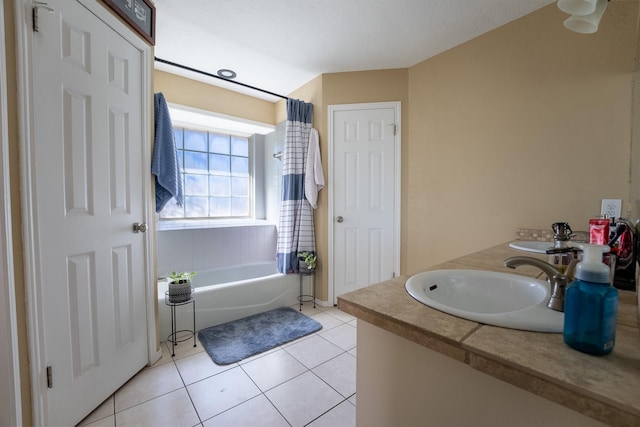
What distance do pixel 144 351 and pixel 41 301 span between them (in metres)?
0.75

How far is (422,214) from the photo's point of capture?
2354 millimetres

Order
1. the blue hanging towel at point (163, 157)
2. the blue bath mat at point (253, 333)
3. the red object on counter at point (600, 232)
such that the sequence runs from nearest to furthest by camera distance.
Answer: the red object on counter at point (600, 232)
the blue hanging towel at point (163, 157)
the blue bath mat at point (253, 333)

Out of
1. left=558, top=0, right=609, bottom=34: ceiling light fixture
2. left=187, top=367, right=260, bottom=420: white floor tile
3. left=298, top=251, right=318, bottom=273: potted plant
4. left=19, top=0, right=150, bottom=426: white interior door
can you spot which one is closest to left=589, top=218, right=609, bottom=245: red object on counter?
left=558, top=0, right=609, bottom=34: ceiling light fixture

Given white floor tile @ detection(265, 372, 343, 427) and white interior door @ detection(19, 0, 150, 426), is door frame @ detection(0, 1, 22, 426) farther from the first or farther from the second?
white floor tile @ detection(265, 372, 343, 427)

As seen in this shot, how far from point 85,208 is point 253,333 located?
1.40 m

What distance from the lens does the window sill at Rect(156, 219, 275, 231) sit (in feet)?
8.94

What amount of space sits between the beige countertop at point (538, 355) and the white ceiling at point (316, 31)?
1.89 m

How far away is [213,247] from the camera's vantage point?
284cm

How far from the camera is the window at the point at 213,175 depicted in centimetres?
302

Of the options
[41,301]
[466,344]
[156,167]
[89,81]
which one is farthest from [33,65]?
[466,344]

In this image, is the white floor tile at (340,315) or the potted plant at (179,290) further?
the white floor tile at (340,315)

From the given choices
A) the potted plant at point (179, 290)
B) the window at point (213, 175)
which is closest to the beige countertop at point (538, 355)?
the potted plant at point (179, 290)

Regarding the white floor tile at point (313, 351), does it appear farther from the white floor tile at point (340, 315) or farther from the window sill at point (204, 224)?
the window sill at point (204, 224)

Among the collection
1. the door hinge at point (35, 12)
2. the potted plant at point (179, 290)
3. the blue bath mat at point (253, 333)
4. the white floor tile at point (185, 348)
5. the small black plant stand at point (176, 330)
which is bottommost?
the white floor tile at point (185, 348)
